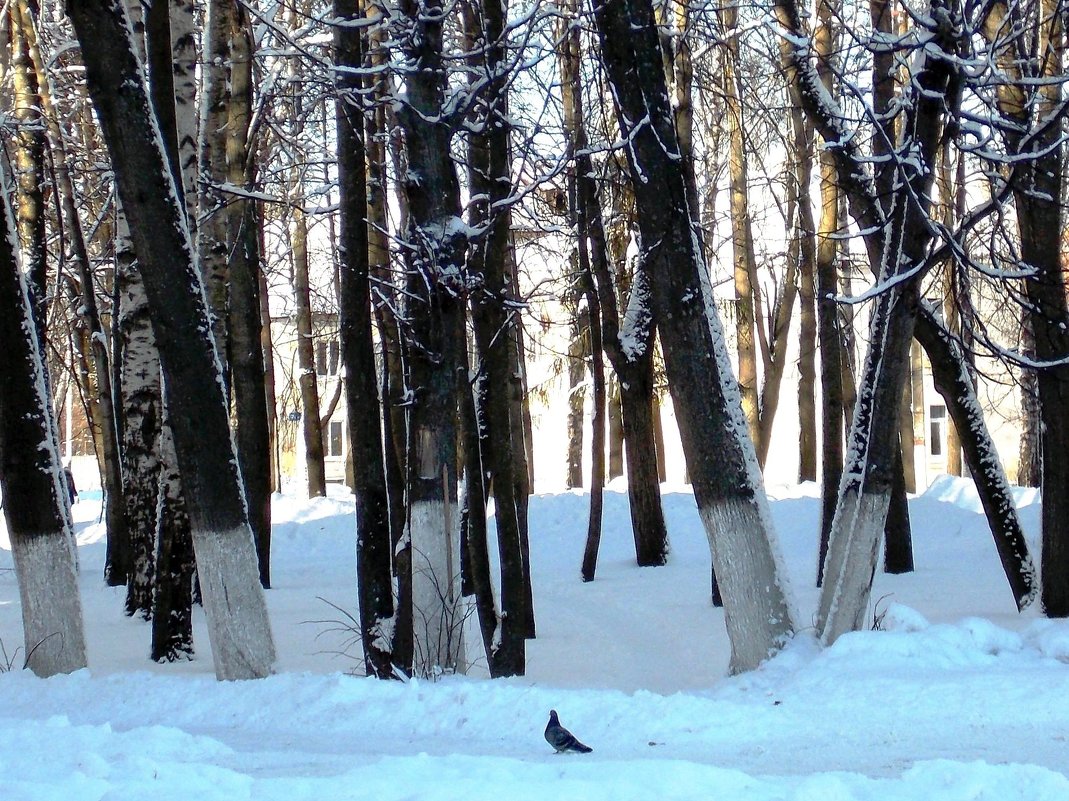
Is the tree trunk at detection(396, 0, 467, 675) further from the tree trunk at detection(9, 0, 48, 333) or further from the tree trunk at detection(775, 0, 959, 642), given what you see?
the tree trunk at detection(9, 0, 48, 333)

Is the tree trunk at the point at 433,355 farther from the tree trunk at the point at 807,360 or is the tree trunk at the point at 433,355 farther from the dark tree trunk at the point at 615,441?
the dark tree trunk at the point at 615,441

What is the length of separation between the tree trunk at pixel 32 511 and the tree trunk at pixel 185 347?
1.16 meters

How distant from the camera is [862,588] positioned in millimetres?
7477

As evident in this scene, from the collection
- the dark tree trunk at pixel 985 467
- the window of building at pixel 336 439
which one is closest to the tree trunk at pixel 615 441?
the dark tree trunk at pixel 985 467

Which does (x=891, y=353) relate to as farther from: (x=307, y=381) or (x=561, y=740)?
(x=307, y=381)

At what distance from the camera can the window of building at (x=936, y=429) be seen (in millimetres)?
42156

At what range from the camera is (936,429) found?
43.4 m

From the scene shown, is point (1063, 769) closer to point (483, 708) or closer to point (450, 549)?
point (483, 708)

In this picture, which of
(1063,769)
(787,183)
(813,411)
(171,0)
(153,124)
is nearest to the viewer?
(1063,769)

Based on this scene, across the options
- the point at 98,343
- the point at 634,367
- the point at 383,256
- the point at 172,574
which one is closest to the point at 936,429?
the point at 634,367

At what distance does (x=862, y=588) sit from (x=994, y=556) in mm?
8788

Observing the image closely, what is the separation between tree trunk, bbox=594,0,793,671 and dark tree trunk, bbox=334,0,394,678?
228cm

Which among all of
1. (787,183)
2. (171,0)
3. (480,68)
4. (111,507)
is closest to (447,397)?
(480,68)

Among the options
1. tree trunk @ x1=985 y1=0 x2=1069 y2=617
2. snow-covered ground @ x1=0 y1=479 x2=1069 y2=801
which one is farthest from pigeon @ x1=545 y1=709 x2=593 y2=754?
tree trunk @ x1=985 y1=0 x2=1069 y2=617
